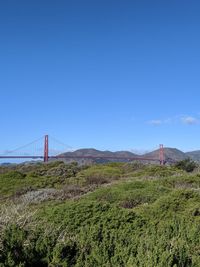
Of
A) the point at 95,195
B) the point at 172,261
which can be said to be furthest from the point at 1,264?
the point at 95,195

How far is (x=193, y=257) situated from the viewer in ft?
18.0

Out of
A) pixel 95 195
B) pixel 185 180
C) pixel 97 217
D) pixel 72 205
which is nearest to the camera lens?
pixel 97 217

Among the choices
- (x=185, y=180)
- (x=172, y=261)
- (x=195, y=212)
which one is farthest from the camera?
(x=185, y=180)

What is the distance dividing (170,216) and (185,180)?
30.5ft

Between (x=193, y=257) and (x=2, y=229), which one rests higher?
(x=2, y=229)

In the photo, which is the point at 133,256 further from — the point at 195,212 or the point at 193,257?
the point at 195,212

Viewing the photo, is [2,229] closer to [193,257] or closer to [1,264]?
[1,264]

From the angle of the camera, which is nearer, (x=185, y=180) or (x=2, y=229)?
(x=2, y=229)

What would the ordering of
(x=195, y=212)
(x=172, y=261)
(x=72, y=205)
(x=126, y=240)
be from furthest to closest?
(x=195, y=212), (x=72, y=205), (x=126, y=240), (x=172, y=261)

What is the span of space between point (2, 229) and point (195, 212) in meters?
5.88

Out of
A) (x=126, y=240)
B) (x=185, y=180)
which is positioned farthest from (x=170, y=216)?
(x=185, y=180)

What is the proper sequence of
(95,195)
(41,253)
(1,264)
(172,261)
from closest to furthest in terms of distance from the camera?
1. (1,264)
2. (172,261)
3. (41,253)
4. (95,195)

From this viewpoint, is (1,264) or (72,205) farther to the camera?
(72,205)

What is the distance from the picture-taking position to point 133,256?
204 inches
